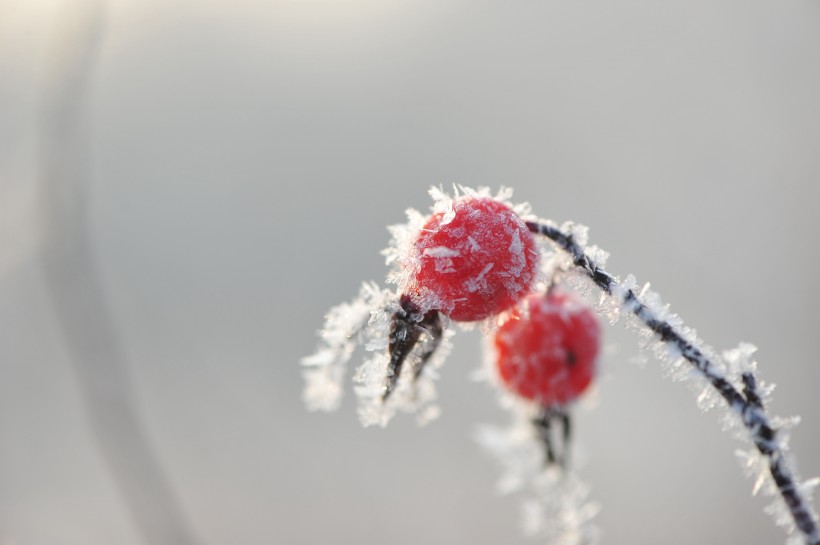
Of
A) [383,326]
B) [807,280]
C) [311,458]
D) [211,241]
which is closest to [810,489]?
[383,326]

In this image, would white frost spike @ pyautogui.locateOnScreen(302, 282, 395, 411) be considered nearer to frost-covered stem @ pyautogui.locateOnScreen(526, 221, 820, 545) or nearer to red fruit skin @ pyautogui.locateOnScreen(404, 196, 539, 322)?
red fruit skin @ pyautogui.locateOnScreen(404, 196, 539, 322)

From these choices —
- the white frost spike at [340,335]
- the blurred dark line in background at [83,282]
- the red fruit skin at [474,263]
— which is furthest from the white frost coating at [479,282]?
the blurred dark line in background at [83,282]

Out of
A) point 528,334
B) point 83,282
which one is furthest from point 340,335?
point 83,282

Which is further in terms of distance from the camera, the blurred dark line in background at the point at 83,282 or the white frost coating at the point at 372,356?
the blurred dark line in background at the point at 83,282

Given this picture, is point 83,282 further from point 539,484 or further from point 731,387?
point 731,387

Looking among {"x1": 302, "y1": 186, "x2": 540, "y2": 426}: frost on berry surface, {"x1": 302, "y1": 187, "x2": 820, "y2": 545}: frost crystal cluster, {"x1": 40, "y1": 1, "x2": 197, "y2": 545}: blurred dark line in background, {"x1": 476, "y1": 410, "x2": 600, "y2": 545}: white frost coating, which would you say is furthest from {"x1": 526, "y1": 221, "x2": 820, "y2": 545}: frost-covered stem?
{"x1": 40, "y1": 1, "x2": 197, "y2": 545}: blurred dark line in background

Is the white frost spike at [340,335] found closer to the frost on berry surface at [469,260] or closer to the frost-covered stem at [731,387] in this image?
the frost on berry surface at [469,260]
